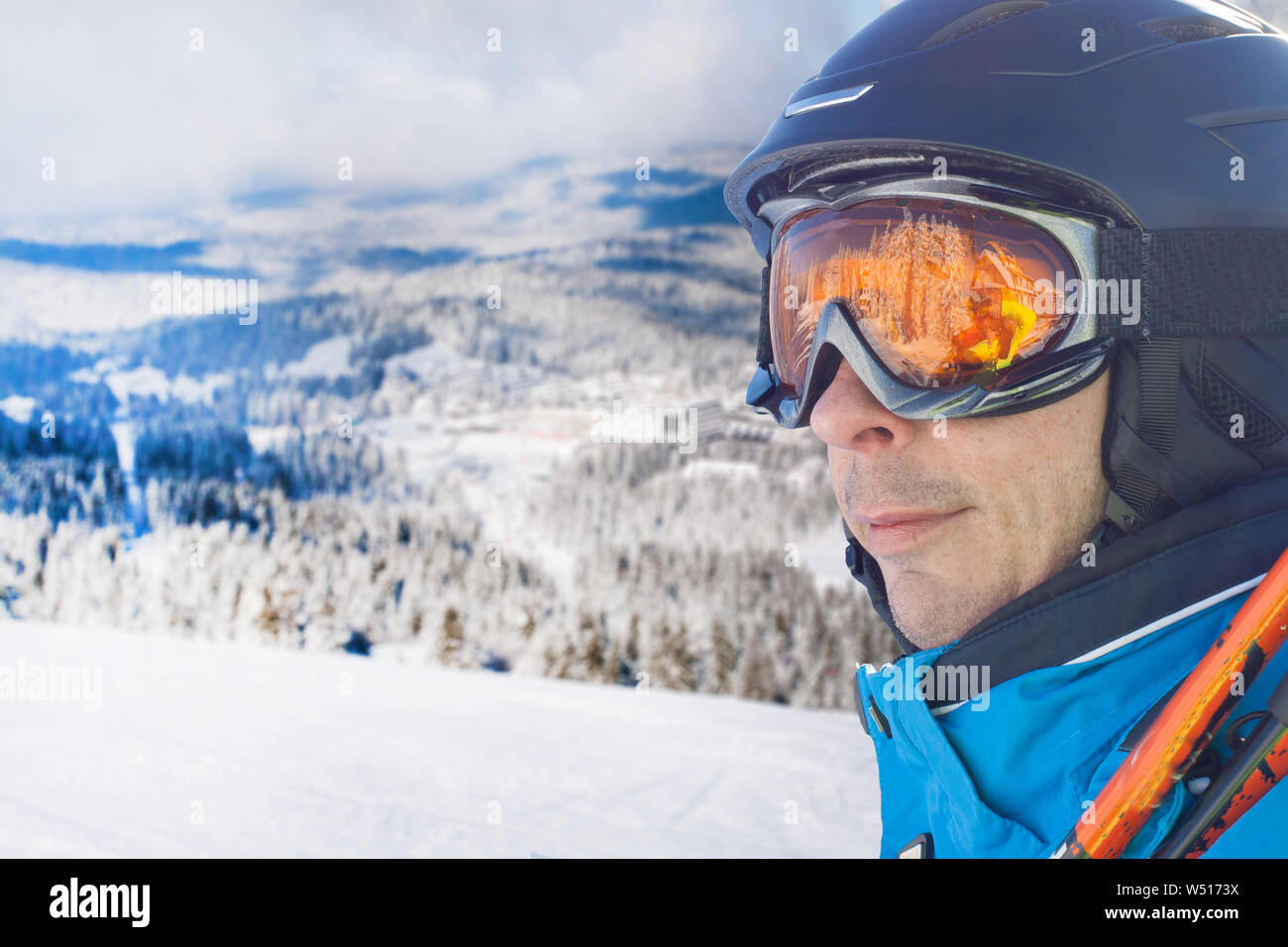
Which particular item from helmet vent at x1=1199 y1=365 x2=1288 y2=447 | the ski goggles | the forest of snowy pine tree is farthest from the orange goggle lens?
the forest of snowy pine tree

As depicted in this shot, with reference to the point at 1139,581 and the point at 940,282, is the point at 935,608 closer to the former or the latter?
the point at 1139,581

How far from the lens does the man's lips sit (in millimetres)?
1124

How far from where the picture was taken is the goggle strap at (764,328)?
177 centimetres

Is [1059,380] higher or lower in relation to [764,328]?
lower

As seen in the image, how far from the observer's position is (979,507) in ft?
3.60

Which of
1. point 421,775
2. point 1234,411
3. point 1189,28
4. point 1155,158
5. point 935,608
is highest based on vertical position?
point 1189,28

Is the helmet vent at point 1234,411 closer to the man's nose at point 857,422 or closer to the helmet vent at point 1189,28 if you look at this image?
the man's nose at point 857,422

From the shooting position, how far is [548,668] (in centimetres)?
3712

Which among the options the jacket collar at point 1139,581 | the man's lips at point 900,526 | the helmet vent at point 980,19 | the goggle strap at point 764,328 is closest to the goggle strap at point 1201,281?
the jacket collar at point 1139,581

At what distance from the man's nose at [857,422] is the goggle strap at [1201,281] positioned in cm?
29

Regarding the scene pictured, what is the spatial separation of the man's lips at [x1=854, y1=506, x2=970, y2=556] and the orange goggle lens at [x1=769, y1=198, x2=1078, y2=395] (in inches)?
8.1

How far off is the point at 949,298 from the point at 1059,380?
8.3 inches

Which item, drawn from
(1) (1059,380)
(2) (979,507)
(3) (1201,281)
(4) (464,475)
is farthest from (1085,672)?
(4) (464,475)
